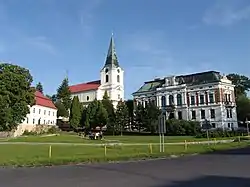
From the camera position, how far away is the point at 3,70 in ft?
216

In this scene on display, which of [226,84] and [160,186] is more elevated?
[226,84]

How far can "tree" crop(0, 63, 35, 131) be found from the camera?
61.7 meters

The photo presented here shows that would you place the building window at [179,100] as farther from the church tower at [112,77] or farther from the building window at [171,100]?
the church tower at [112,77]

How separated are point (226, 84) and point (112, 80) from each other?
153 feet

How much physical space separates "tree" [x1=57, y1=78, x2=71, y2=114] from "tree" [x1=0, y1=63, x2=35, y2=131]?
57.0m

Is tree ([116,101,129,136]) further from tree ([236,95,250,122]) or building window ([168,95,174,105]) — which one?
tree ([236,95,250,122])

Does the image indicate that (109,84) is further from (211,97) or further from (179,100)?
(211,97)

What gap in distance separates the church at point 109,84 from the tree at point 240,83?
41379 mm

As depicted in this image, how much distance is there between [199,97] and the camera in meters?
99.9

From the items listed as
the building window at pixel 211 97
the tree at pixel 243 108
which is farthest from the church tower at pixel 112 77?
the tree at pixel 243 108

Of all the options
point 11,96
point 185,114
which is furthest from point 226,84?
point 11,96

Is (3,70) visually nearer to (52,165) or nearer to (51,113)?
(51,113)

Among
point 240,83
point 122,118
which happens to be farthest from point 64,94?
point 240,83

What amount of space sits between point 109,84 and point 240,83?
159 feet
